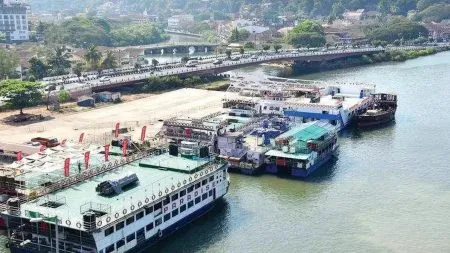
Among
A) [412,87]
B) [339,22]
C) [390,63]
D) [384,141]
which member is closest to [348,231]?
[384,141]

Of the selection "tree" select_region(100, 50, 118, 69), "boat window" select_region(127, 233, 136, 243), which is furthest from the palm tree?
"boat window" select_region(127, 233, 136, 243)

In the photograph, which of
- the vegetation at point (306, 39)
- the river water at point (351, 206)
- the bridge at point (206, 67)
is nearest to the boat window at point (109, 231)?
the river water at point (351, 206)

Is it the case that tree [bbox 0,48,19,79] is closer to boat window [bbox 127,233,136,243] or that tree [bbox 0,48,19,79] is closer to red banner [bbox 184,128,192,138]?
red banner [bbox 184,128,192,138]

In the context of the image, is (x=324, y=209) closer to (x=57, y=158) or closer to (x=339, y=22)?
(x=57, y=158)

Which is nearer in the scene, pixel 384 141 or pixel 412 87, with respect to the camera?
pixel 384 141

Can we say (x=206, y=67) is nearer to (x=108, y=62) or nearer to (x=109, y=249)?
(x=108, y=62)

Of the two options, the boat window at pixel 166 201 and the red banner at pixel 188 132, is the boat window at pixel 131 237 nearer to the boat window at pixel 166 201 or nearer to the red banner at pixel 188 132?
the boat window at pixel 166 201

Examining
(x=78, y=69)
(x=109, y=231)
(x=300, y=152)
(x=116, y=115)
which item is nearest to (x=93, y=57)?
(x=78, y=69)
